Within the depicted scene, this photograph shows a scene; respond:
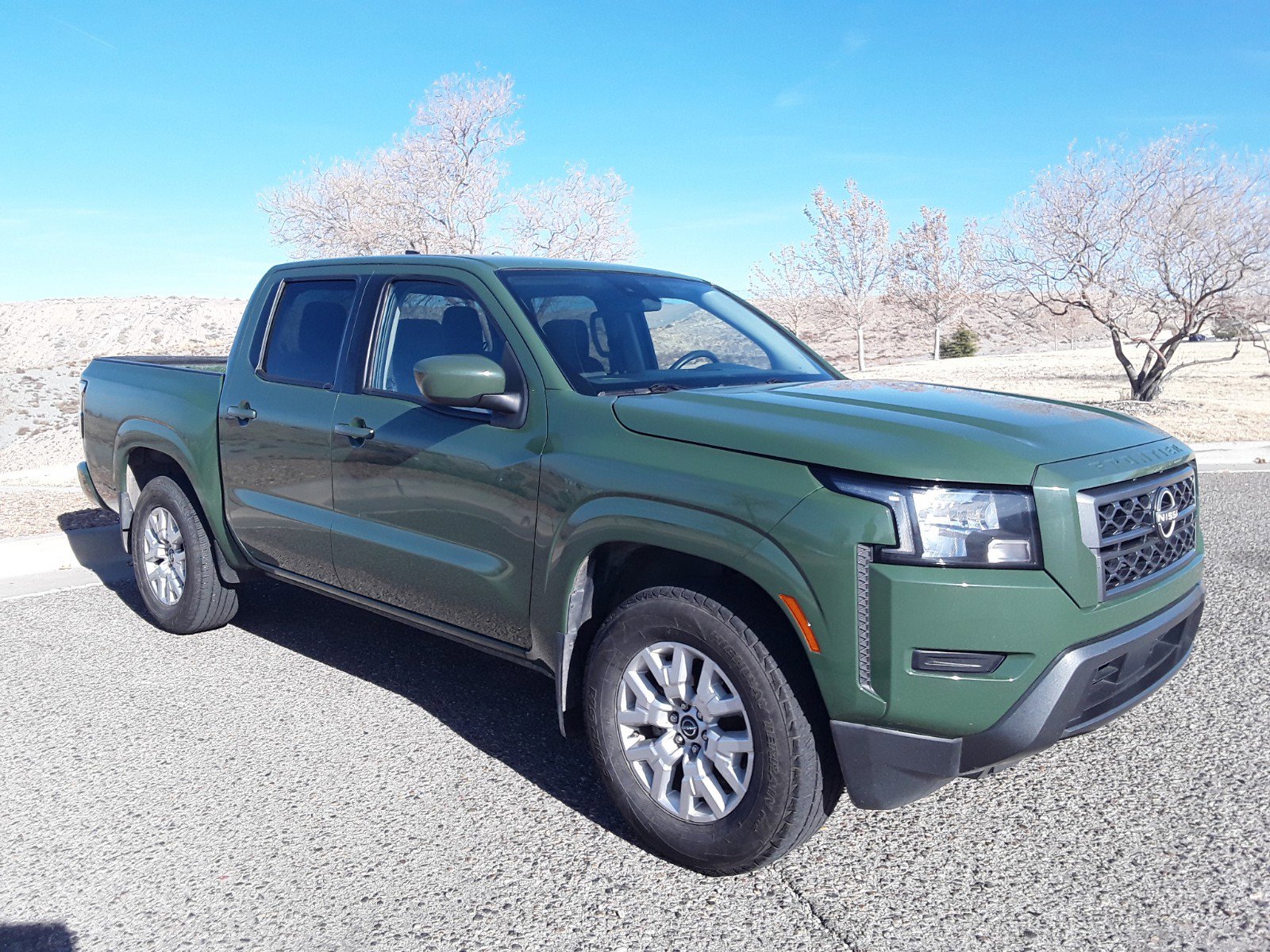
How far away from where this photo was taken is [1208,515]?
27.0 ft

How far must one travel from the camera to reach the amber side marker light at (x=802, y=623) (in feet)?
9.14

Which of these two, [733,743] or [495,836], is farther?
[495,836]

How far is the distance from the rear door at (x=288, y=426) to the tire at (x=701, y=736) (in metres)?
1.76

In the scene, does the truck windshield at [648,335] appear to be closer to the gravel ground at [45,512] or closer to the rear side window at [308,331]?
the rear side window at [308,331]

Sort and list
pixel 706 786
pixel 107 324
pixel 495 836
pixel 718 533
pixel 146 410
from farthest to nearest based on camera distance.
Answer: pixel 107 324, pixel 146 410, pixel 495 836, pixel 706 786, pixel 718 533

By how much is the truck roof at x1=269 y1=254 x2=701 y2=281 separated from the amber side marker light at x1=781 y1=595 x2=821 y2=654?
1.93 metres

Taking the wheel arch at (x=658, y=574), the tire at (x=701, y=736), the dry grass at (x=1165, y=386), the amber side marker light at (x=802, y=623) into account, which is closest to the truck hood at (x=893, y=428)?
the wheel arch at (x=658, y=574)

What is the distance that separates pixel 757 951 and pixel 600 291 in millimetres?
2548

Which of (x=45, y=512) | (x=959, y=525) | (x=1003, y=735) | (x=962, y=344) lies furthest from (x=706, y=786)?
(x=962, y=344)

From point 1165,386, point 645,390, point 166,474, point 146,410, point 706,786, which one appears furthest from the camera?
point 1165,386

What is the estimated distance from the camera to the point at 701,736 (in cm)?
309

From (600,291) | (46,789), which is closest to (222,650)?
(46,789)

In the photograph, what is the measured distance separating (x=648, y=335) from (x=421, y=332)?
0.91 metres

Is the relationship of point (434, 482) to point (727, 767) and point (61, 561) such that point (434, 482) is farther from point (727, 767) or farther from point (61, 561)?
point (61, 561)
